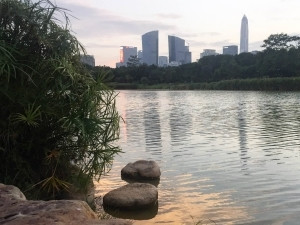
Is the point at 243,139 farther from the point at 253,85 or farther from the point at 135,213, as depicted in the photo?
the point at 253,85

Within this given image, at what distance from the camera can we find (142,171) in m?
11.2

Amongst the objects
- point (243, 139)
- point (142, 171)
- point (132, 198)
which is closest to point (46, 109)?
point (132, 198)

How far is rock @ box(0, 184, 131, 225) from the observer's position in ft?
11.2

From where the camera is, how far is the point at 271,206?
8.47 metres

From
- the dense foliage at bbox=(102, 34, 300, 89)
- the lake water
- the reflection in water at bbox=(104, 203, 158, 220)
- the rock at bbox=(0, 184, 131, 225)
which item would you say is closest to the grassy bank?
the dense foliage at bbox=(102, 34, 300, 89)

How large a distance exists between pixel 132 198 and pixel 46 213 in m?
5.02

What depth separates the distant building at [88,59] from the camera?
28.7 ft

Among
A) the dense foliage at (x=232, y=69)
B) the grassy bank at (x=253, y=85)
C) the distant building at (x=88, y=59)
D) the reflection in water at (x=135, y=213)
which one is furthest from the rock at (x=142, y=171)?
the dense foliage at (x=232, y=69)

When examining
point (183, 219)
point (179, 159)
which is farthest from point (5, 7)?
point (179, 159)

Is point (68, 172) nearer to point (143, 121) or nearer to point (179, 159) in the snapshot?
point (179, 159)

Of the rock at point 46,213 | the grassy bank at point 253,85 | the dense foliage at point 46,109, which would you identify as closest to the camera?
the rock at point 46,213

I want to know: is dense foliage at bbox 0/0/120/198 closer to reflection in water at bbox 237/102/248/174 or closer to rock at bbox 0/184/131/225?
rock at bbox 0/184/131/225

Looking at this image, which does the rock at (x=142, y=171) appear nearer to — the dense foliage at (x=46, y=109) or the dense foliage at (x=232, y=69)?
the dense foliage at (x=46, y=109)

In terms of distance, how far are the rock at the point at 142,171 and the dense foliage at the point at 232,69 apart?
73.2 m
